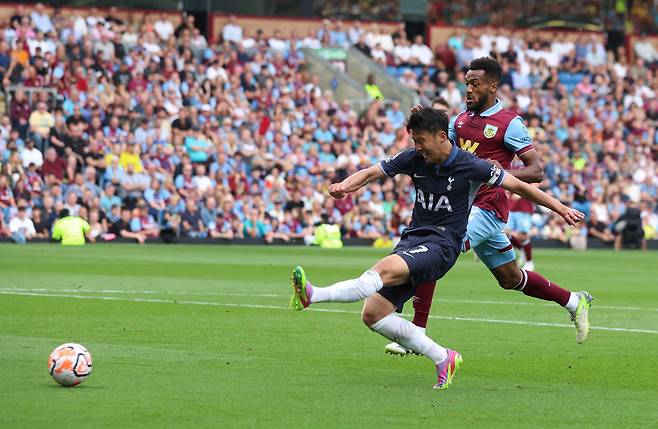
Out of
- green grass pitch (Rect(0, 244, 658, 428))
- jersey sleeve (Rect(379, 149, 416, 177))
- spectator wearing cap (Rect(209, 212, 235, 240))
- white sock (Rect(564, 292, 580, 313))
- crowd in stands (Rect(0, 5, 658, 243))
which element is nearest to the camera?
green grass pitch (Rect(0, 244, 658, 428))

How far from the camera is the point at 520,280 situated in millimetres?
12320

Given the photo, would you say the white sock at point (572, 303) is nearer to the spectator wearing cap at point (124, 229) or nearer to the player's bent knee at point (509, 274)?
the player's bent knee at point (509, 274)

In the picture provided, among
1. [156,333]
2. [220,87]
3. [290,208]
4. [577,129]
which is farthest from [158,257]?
[577,129]

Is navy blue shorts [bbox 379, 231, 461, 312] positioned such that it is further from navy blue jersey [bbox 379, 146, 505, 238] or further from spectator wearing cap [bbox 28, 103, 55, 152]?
spectator wearing cap [bbox 28, 103, 55, 152]

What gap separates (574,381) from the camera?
998 cm

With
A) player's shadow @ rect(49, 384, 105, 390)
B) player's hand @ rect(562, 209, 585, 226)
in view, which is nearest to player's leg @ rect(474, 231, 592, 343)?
player's hand @ rect(562, 209, 585, 226)

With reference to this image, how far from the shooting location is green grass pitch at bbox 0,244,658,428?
812cm

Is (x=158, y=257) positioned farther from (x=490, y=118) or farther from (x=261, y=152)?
(x=490, y=118)

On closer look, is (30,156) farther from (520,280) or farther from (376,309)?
(376,309)

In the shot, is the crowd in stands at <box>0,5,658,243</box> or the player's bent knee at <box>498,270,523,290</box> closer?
the player's bent knee at <box>498,270,523,290</box>

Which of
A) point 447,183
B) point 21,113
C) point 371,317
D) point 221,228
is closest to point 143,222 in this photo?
point 221,228

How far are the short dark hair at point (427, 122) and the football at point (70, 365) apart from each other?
2720mm

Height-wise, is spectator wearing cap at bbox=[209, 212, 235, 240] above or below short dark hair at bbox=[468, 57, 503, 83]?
below

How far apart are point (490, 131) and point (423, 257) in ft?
9.32
